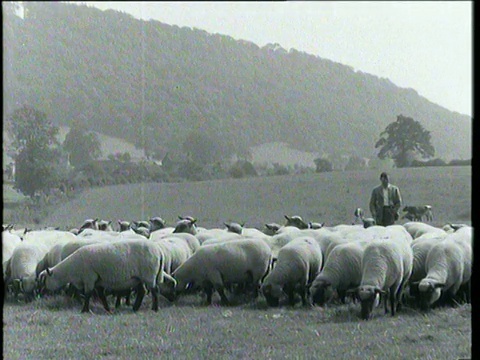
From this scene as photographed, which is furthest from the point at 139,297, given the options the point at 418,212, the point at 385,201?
the point at 418,212

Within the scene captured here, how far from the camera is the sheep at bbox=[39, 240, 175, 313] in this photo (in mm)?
8539

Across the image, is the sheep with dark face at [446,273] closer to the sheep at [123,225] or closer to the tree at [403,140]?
the tree at [403,140]

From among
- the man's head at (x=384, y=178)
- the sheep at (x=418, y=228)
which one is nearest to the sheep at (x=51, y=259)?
the man's head at (x=384, y=178)

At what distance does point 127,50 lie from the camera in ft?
23.7

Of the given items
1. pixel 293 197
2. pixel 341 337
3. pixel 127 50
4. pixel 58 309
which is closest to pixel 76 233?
pixel 58 309

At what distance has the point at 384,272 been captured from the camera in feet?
25.8

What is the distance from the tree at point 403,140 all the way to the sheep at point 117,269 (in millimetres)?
3062

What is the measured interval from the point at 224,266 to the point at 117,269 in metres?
1.45

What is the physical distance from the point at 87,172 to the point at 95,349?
2593 millimetres

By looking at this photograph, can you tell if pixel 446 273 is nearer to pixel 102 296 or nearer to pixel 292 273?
pixel 292 273

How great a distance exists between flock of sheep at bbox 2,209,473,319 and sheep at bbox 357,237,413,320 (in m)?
0.01

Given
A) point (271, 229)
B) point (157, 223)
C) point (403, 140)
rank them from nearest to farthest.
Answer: point (403, 140) → point (157, 223) → point (271, 229)

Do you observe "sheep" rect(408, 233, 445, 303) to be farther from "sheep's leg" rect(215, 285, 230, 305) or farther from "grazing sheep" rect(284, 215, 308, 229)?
"sheep's leg" rect(215, 285, 230, 305)

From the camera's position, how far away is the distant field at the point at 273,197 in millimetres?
8469
